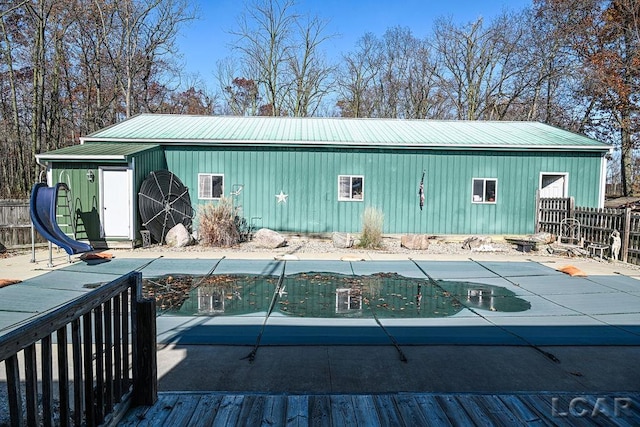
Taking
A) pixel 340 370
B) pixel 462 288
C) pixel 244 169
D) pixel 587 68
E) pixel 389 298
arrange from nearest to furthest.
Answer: pixel 340 370 < pixel 389 298 < pixel 462 288 < pixel 244 169 < pixel 587 68

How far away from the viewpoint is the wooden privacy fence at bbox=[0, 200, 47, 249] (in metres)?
10.0

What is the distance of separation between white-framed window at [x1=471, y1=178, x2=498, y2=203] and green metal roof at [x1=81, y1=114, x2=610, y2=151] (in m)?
1.01

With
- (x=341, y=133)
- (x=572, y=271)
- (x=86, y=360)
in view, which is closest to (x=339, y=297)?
(x=86, y=360)

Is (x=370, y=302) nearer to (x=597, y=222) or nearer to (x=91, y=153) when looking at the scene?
(x=597, y=222)

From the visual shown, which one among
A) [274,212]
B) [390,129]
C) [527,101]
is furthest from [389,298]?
[527,101]

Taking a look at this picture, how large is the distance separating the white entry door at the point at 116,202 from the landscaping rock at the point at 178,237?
0.93m

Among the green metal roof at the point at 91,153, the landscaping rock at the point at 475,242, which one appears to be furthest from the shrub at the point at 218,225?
the landscaping rock at the point at 475,242

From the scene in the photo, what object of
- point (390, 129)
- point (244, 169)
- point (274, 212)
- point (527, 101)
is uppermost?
point (527, 101)

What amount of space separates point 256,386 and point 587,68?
23356mm

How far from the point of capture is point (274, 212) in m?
12.6

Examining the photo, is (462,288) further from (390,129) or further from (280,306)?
(390,129)

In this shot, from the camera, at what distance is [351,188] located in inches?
499

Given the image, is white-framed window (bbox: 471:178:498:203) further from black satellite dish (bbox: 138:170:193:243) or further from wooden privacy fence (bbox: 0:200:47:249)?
wooden privacy fence (bbox: 0:200:47:249)

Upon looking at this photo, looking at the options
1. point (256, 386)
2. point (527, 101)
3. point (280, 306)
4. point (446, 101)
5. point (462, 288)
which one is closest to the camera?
point (256, 386)
